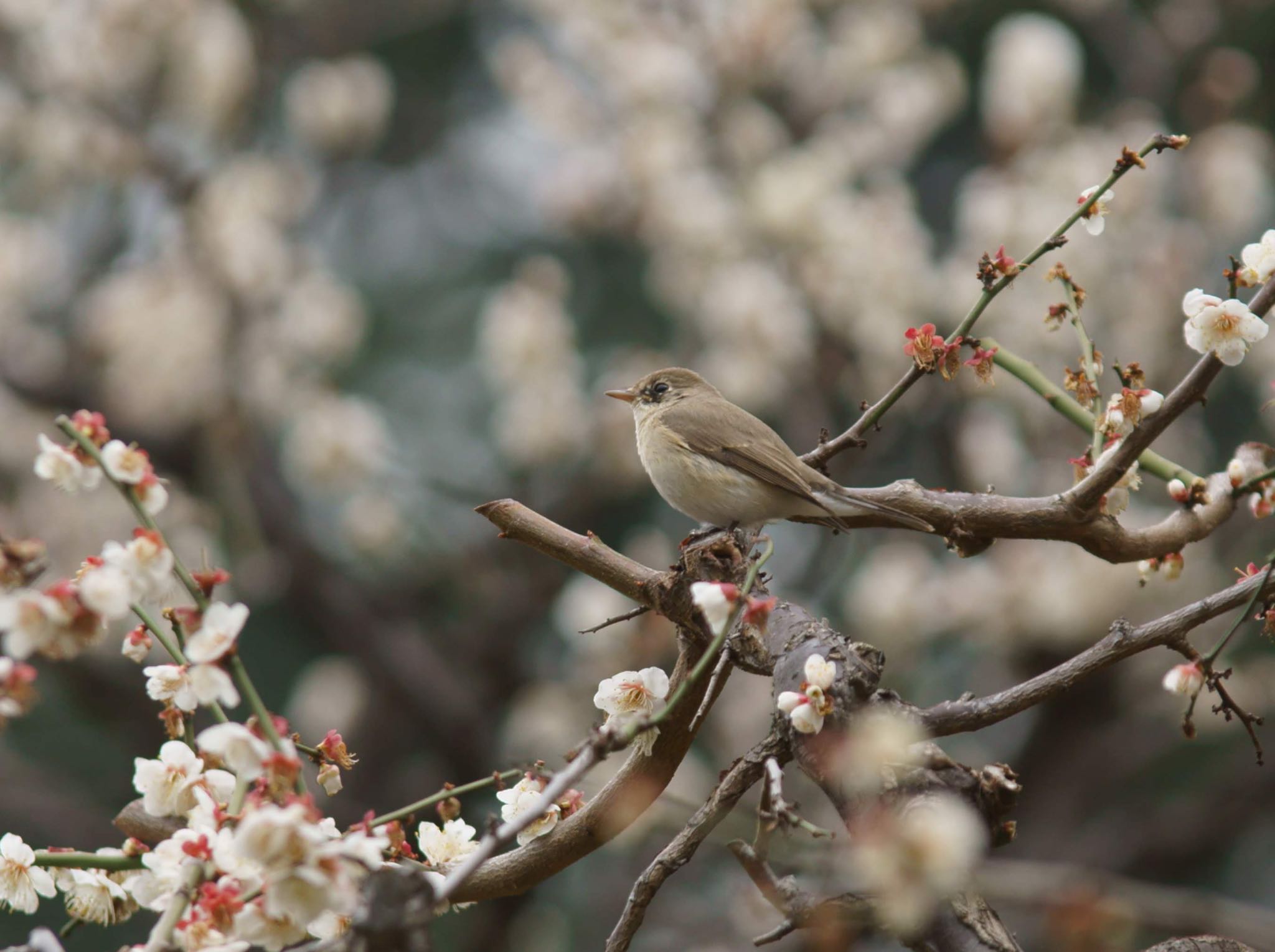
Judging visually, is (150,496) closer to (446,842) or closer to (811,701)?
(446,842)

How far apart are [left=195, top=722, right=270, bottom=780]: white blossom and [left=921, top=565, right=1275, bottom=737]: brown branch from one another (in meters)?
0.96

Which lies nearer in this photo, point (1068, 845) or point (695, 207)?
point (1068, 845)

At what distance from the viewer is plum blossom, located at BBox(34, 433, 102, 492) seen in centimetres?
156

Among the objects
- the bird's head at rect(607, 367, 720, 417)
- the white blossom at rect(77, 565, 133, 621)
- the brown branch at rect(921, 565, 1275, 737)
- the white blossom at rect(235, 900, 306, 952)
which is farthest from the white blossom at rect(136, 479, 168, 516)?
the bird's head at rect(607, 367, 720, 417)

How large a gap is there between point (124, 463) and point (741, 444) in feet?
7.98

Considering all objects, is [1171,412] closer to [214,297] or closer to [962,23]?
[214,297]

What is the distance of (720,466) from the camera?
12.6ft

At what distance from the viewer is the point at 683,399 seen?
14.2 ft

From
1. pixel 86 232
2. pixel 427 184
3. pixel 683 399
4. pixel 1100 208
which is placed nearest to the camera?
pixel 1100 208

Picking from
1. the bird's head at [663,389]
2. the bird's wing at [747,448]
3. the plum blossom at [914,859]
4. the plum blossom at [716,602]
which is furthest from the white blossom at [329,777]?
the bird's head at [663,389]

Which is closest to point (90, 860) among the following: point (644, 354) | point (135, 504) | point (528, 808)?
point (135, 504)

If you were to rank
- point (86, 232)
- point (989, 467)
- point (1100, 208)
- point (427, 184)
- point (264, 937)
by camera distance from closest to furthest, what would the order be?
point (264, 937) < point (1100, 208) < point (989, 467) < point (86, 232) < point (427, 184)

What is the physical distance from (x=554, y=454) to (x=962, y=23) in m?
4.70

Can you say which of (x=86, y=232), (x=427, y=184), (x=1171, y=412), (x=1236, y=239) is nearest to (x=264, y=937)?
(x=1171, y=412)
